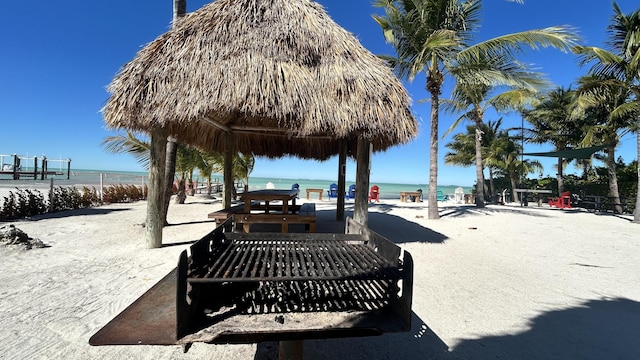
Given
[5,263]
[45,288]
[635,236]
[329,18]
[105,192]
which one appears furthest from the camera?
[105,192]

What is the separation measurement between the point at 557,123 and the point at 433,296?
21.1 metres

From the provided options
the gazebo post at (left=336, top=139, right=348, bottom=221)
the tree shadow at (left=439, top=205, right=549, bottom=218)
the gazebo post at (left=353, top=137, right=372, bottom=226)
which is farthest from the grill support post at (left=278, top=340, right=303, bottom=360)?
the tree shadow at (left=439, top=205, right=549, bottom=218)

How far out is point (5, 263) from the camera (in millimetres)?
4445

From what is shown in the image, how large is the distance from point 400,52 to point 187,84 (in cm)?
772

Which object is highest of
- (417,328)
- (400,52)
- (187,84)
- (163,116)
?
(400,52)

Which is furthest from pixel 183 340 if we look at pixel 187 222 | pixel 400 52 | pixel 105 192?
pixel 105 192

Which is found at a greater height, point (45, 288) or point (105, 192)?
point (105, 192)

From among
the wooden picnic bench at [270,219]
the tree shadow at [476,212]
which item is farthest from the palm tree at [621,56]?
the wooden picnic bench at [270,219]

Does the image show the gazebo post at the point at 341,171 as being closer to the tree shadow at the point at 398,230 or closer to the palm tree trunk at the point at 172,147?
the tree shadow at the point at 398,230

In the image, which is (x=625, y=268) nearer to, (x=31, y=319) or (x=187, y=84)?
(x=187, y=84)

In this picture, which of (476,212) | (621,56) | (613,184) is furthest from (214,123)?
(613,184)

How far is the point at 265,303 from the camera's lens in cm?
167

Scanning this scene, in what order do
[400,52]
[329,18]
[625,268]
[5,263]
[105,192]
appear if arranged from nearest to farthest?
[5,263] → [625,268] → [329,18] → [400,52] → [105,192]

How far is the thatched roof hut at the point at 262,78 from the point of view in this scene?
4570mm
